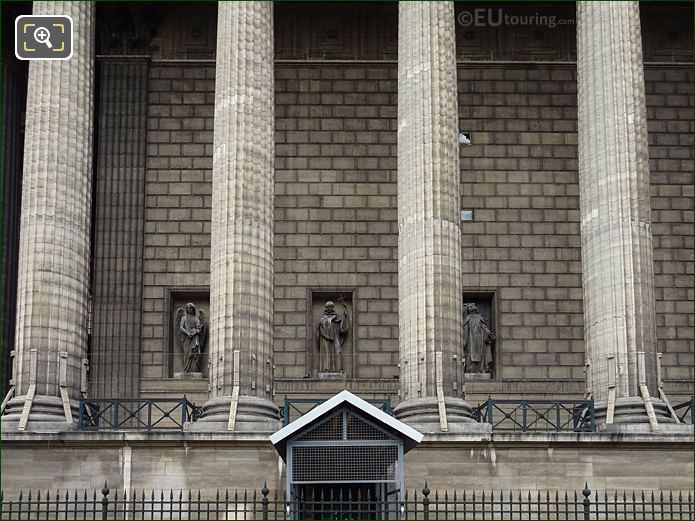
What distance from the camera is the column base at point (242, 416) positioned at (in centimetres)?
3575

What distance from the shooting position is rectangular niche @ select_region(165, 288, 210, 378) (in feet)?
146

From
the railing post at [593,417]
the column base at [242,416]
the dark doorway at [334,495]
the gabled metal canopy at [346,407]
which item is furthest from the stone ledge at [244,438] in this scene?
the gabled metal canopy at [346,407]

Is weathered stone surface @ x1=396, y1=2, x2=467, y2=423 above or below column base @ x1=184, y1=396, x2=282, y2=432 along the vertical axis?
above

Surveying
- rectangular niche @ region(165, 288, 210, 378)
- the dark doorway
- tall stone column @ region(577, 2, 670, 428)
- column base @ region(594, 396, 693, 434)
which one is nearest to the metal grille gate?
the dark doorway

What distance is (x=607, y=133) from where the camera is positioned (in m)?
38.9

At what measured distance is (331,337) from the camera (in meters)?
44.7

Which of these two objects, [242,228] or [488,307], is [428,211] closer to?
[242,228]

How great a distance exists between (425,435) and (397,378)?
29.8 ft

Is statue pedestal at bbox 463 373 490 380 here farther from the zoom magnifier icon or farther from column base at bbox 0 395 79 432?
the zoom magnifier icon

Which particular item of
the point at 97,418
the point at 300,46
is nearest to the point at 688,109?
the point at 300,46

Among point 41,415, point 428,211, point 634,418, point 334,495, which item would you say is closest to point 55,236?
point 41,415

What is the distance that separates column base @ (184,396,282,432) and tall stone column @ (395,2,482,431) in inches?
125

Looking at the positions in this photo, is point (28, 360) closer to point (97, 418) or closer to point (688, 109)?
point (97, 418)

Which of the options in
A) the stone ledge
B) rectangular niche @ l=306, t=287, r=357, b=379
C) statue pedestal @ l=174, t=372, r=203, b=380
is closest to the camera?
the stone ledge
